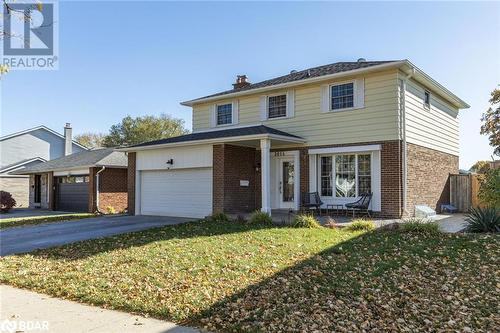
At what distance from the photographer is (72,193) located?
23781 mm

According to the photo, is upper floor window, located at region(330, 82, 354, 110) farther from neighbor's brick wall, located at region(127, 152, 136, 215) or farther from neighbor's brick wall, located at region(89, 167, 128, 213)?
neighbor's brick wall, located at region(89, 167, 128, 213)

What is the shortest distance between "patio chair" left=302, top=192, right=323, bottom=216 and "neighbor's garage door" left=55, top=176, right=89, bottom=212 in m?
14.0

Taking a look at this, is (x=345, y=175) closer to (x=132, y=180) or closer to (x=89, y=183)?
(x=132, y=180)

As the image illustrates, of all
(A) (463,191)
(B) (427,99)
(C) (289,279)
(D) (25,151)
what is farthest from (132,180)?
(D) (25,151)

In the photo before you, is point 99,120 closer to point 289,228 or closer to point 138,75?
point 138,75

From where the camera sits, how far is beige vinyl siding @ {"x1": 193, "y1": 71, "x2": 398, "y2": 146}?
43.9 feet

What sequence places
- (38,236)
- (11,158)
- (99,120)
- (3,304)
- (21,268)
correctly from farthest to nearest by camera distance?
1. (99,120)
2. (11,158)
3. (38,236)
4. (21,268)
5. (3,304)

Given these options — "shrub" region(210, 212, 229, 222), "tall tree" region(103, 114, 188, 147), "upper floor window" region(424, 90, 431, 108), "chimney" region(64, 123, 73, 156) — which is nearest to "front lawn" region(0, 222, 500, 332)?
"shrub" region(210, 212, 229, 222)

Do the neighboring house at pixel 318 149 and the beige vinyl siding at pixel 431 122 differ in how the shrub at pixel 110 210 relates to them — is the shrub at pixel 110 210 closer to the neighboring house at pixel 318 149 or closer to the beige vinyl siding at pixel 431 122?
the neighboring house at pixel 318 149

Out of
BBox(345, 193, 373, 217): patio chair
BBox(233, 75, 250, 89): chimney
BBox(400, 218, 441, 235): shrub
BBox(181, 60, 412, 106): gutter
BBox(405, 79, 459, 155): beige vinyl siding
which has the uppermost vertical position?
BBox(233, 75, 250, 89): chimney

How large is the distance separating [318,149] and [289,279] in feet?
29.7

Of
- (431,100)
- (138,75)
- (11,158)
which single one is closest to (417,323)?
(431,100)

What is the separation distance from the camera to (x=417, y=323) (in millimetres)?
4844

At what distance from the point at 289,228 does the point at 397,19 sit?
307 inches
